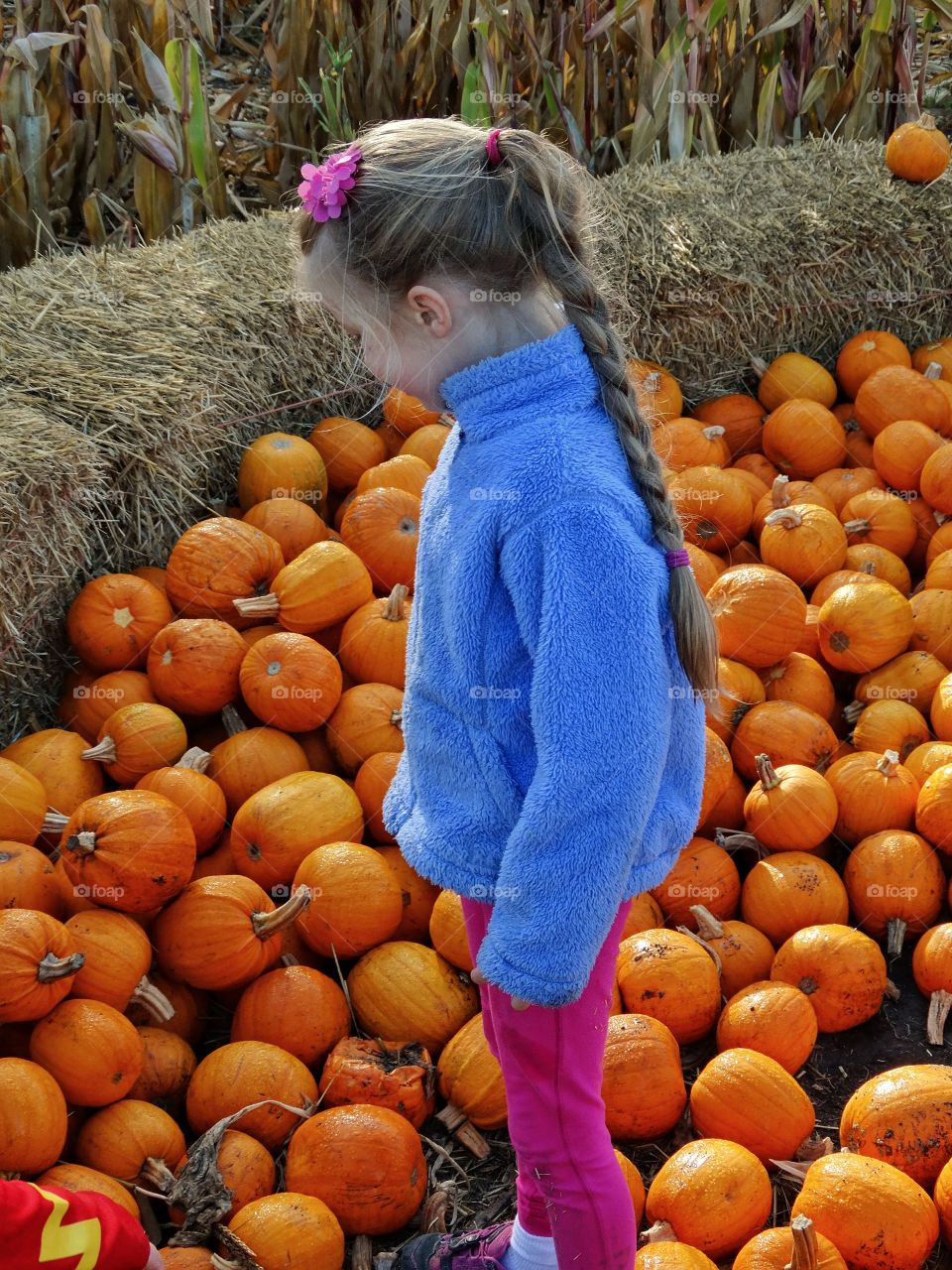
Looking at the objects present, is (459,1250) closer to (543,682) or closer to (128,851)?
(128,851)

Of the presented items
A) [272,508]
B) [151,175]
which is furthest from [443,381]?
[151,175]

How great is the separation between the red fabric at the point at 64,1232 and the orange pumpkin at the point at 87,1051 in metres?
0.49

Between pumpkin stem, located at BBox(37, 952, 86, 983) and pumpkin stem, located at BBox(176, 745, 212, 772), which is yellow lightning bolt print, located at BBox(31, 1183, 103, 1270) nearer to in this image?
pumpkin stem, located at BBox(37, 952, 86, 983)

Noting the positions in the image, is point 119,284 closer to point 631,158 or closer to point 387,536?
point 387,536

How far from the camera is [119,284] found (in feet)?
15.3

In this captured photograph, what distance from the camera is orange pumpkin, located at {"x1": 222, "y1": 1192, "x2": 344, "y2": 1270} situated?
2.32 metres

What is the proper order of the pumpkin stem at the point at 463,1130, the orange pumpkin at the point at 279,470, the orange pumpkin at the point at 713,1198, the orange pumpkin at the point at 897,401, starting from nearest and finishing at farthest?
the orange pumpkin at the point at 713,1198, the pumpkin stem at the point at 463,1130, the orange pumpkin at the point at 279,470, the orange pumpkin at the point at 897,401

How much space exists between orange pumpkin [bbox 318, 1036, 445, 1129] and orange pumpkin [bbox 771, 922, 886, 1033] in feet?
2.92

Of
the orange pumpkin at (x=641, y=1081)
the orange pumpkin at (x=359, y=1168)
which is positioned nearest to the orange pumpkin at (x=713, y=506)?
the orange pumpkin at (x=641, y=1081)

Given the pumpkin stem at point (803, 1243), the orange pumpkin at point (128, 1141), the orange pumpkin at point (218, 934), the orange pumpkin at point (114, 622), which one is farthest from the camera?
the orange pumpkin at point (114, 622)

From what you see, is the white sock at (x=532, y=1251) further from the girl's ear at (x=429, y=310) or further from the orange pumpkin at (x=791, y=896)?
the girl's ear at (x=429, y=310)

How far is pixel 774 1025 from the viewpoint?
2.78 meters

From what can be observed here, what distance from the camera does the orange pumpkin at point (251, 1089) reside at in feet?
8.64

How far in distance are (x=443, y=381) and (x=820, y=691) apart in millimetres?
2189
